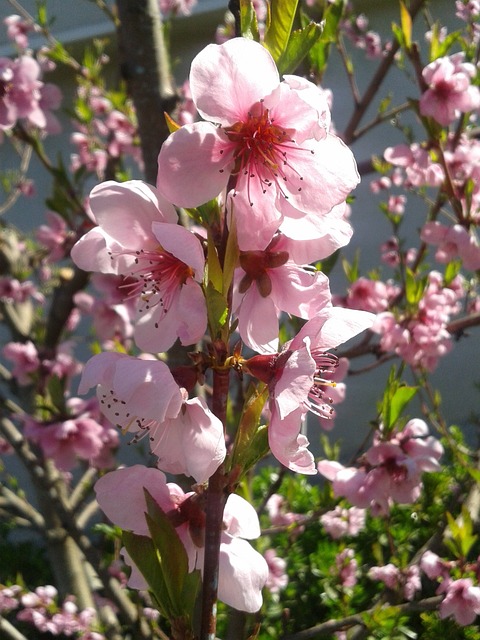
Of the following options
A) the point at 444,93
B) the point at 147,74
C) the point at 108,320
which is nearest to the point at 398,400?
the point at 147,74

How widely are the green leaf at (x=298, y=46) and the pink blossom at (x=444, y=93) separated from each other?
45.8 inches

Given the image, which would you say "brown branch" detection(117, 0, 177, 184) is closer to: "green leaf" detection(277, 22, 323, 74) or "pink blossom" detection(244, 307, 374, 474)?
"green leaf" detection(277, 22, 323, 74)

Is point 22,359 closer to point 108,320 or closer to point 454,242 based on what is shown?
point 108,320

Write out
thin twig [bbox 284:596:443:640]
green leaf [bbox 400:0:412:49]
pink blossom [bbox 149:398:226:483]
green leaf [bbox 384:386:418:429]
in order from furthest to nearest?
green leaf [bbox 400:0:412:49]
thin twig [bbox 284:596:443:640]
green leaf [bbox 384:386:418:429]
pink blossom [bbox 149:398:226:483]

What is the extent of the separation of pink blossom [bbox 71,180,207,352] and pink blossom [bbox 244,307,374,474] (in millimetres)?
81

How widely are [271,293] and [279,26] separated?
0.28m

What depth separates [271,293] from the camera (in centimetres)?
68

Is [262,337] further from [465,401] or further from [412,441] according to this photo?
[465,401]

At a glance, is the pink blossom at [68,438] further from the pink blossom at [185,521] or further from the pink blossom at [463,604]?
the pink blossom at [185,521]

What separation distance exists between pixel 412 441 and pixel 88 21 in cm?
586

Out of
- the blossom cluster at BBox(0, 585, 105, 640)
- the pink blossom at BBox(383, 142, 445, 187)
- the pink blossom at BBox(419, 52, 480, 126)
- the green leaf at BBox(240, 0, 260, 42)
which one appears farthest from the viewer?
the blossom cluster at BBox(0, 585, 105, 640)

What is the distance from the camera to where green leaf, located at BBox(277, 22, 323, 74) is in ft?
2.16

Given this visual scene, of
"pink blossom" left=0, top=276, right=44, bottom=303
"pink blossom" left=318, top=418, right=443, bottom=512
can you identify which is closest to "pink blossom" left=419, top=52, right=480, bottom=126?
"pink blossom" left=318, top=418, right=443, bottom=512

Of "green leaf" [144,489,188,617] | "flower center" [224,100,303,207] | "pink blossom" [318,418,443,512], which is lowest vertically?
"pink blossom" [318,418,443,512]
